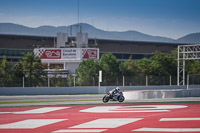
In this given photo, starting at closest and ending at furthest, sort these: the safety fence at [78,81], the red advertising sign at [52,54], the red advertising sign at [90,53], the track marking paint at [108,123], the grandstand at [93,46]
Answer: the track marking paint at [108,123], the safety fence at [78,81], the red advertising sign at [52,54], the red advertising sign at [90,53], the grandstand at [93,46]

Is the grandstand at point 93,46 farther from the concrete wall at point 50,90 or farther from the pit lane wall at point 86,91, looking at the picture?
the concrete wall at point 50,90

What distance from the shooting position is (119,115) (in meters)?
16.8

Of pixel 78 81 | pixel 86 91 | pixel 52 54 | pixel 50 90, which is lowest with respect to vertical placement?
pixel 86 91

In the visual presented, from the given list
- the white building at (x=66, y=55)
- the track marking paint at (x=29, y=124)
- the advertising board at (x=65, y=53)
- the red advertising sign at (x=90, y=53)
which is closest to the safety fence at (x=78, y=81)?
the red advertising sign at (x=90, y=53)

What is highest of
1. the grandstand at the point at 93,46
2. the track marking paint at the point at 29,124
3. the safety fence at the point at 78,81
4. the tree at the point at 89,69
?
the grandstand at the point at 93,46

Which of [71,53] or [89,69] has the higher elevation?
[71,53]

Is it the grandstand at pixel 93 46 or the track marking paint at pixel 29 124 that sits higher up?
the grandstand at pixel 93 46

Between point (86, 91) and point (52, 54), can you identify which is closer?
point (86, 91)

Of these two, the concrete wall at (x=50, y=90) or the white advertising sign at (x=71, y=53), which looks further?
the white advertising sign at (x=71, y=53)

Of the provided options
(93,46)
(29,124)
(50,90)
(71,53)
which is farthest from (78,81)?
(93,46)

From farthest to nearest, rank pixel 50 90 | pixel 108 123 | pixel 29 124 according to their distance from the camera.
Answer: pixel 50 90, pixel 29 124, pixel 108 123

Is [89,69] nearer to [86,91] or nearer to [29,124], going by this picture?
[86,91]

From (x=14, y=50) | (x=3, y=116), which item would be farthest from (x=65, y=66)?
(x=3, y=116)

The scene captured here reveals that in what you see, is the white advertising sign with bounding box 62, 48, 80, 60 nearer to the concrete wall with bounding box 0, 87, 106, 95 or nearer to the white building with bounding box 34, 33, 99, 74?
the white building with bounding box 34, 33, 99, 74
